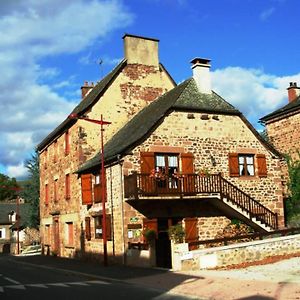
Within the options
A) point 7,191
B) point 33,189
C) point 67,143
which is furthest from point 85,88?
point 7,191

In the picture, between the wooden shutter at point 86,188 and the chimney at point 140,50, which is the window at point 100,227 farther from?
the chimney at point 140,50

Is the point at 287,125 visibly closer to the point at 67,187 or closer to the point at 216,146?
the point at 216,146

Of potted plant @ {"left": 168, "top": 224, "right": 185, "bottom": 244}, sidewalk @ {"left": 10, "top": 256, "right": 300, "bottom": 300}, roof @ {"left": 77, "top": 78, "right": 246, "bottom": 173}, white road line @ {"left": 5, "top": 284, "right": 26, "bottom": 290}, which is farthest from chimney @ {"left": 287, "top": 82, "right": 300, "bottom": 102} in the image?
white road line @ {"left": 5, "top": 284, "right": 26, "bottom": 290}

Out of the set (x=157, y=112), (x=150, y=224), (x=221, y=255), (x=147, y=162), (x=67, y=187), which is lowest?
(x=221, y=255)

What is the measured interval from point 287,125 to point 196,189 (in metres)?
12.4

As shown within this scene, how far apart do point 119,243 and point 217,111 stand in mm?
8518

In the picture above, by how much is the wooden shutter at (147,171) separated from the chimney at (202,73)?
572 cm

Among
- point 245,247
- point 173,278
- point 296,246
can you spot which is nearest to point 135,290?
point 173,278

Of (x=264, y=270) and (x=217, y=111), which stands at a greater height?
(x=217, y=111)

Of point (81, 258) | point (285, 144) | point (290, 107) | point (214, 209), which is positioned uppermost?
point (290, 107)

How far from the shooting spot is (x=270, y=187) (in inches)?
1048

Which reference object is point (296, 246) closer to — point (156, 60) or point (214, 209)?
point (214, 209)

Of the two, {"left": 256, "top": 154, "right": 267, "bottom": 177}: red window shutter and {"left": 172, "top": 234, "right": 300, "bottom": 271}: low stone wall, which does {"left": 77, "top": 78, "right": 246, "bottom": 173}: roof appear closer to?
{"left": 256, "top": 154, "right": 267, "bottom": 177}: red window shutter

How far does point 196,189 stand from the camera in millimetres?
23250
